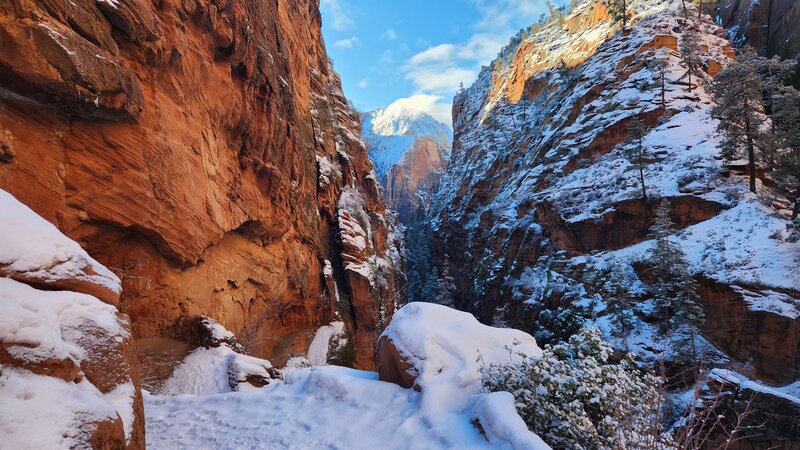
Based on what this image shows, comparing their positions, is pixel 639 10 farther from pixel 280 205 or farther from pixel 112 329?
pixel 112 329

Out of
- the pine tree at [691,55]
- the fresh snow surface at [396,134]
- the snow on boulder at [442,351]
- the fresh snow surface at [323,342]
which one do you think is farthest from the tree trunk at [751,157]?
the fresh snow surface at [396,134]

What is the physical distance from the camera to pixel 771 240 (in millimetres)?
21500

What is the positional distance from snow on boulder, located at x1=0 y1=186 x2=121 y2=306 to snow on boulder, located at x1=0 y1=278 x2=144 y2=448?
18cm

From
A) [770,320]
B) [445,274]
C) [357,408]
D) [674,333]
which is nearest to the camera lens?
[357,408]

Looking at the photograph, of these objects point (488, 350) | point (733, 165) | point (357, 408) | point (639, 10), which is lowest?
point (357, 408)

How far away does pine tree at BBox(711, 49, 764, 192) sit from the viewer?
962 inches

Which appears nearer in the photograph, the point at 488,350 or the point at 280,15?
Result: the point at 488,350

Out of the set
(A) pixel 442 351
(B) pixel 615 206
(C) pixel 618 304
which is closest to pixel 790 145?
(B) pixel 615 206

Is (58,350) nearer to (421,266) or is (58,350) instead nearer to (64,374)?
(64,374)

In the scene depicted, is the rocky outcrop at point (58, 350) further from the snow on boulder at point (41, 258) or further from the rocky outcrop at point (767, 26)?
the rocky outcrop at point (767, 26)

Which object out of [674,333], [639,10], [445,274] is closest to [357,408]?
[674,333]

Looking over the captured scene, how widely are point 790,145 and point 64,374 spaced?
30821mm

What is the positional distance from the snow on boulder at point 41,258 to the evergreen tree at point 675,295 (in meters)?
22.3

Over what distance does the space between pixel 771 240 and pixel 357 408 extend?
86.2 ft
